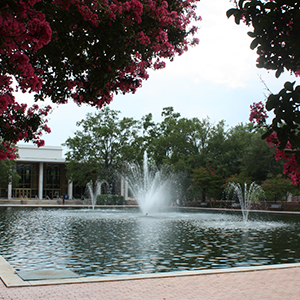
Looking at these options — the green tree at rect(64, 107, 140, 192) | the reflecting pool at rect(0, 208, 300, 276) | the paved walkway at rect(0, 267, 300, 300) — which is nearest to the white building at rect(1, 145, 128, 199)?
the green tree at rect(64, 107, 140, 192)

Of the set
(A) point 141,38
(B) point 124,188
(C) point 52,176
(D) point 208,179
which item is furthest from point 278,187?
(C) point 52,176

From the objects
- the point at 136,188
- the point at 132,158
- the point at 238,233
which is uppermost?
the point at 132,158

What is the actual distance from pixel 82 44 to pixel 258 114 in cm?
270

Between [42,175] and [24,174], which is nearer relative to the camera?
[42,175]

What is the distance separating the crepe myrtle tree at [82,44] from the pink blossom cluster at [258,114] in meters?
1.64

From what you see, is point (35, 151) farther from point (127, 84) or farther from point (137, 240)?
point (127, 84)

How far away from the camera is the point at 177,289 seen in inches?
234

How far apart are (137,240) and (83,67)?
8.26m

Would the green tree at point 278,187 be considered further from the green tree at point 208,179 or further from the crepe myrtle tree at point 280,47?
the crepe myrtle tree at point 280,47

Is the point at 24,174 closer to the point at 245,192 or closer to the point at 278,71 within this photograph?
the point at 245,192

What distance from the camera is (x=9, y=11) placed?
11.5 feet

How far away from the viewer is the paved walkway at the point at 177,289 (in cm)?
543

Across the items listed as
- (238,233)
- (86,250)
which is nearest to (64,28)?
(86,250)

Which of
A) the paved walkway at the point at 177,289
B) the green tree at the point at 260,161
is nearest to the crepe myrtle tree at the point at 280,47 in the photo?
the paved walkway at the point at 177,289
